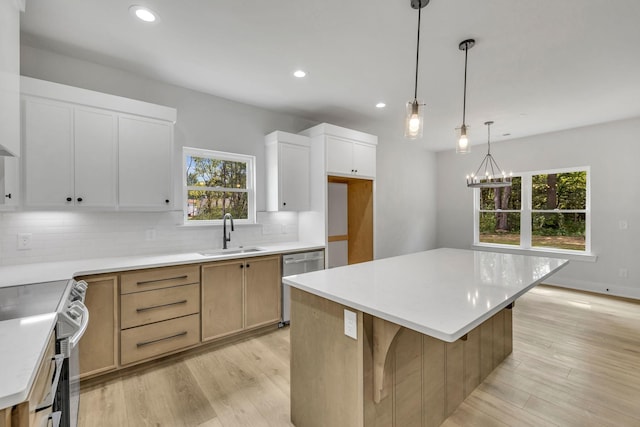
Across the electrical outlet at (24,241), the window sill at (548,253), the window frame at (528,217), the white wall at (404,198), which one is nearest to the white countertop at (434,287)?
the electrical outlet at (24,241)

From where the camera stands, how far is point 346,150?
12.6 ft

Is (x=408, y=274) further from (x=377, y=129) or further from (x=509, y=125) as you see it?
(x=509, y=125)

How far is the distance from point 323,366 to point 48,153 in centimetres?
256

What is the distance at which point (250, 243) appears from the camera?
11.9 feet

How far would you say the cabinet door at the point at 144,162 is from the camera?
2.57 m

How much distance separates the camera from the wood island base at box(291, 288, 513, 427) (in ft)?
4.56

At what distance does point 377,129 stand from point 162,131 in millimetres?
3257

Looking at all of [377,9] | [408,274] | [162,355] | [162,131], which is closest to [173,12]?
[162,131]

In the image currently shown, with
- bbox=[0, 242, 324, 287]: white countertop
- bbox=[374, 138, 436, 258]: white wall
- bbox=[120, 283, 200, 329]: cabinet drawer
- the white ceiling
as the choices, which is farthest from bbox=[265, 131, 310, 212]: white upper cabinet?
bbox=[374, 138, 436, 258]: white wall

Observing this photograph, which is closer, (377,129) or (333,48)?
(333,48)

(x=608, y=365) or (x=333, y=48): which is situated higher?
(x=333, y=48)

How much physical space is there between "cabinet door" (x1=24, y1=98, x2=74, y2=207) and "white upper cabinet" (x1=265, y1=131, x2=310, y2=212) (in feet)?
6.20

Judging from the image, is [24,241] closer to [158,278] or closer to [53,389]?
[158,278]

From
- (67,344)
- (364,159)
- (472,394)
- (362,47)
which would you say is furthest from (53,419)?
(364,159)
